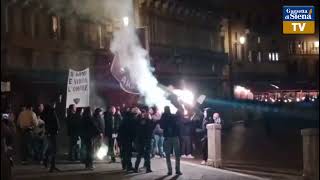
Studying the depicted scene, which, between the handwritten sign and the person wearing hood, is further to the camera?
the handwritten sign

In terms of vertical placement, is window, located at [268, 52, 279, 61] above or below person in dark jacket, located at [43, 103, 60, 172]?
above

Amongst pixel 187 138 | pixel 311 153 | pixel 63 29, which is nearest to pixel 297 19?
pixel 187 138

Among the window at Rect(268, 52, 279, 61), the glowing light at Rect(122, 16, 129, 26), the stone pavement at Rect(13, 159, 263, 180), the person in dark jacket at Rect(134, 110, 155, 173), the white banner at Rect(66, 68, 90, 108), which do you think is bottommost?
the stone pavement at Rect(13, 159, 263, 180)

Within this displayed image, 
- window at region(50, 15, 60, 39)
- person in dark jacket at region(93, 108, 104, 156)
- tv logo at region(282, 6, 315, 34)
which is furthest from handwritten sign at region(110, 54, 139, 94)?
tv logo at region(282, 6, 315, 34)

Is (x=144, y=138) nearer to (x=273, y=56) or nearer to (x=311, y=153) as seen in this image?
(x=311, y=153)

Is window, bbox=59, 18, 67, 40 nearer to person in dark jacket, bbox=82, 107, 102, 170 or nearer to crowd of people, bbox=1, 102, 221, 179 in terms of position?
crowd of people, bbox=1, 102, 221, 179

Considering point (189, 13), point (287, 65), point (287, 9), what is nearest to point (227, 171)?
point (287, 9)

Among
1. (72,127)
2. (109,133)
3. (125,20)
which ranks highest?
(125,20)

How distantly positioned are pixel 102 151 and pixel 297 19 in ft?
34.6

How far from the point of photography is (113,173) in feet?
46.4

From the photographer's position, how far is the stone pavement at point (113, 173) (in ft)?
43.9

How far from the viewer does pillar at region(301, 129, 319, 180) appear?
1286 cm

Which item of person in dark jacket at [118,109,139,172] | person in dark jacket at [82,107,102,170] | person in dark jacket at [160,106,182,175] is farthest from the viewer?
person in dark jacket at [82,107,102,170]

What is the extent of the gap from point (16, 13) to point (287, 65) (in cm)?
4708
